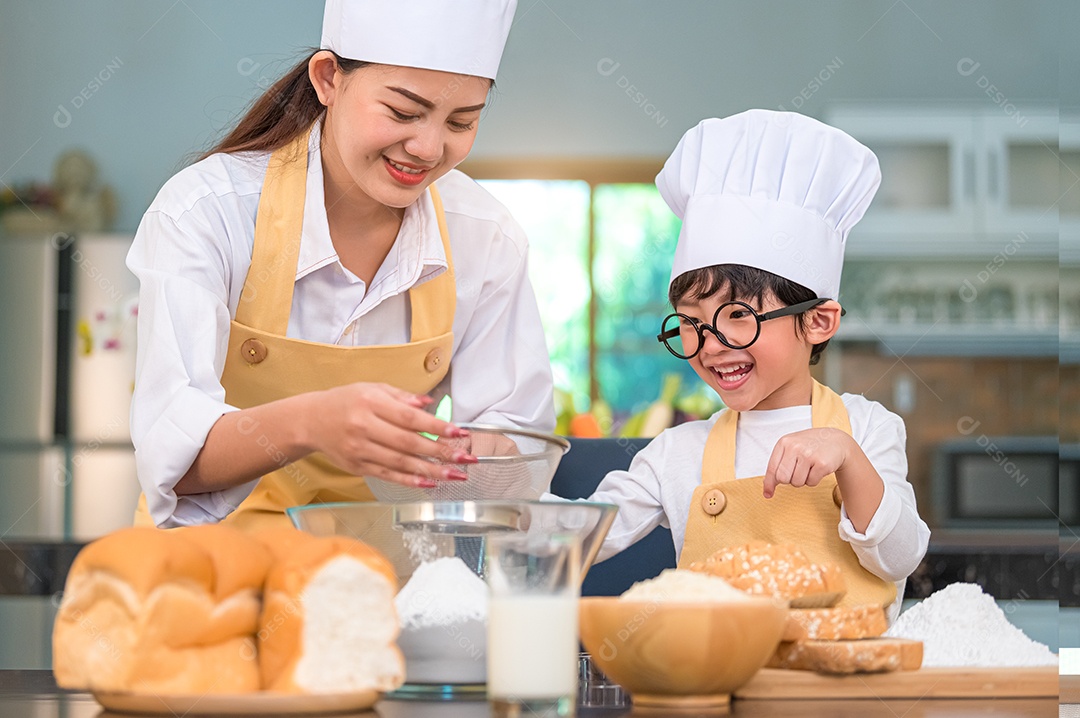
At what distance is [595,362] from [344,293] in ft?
14.7

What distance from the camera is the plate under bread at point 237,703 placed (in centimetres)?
68

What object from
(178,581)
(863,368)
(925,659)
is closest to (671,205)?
(925,659)

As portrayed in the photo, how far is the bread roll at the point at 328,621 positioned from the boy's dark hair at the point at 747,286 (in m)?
0.78

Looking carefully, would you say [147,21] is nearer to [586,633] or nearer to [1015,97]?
[1015,97]

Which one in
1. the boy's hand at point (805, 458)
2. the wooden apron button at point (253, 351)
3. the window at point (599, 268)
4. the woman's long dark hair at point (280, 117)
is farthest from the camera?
the window at point (599, 268)

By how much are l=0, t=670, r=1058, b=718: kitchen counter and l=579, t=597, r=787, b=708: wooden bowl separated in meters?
0.02

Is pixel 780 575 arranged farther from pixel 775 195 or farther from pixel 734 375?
pixel 775 195

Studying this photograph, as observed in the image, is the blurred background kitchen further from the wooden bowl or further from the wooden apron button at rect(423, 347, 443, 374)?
the wooden bowl

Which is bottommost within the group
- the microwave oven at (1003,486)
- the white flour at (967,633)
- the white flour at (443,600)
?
the microwave oven at (1003,486)

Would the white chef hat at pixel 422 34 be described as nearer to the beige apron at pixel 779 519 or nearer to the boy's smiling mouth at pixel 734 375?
the boy's smiling mouth at pixel 734 375

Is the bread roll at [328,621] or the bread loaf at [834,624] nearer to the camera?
the bread roll at [328,621]

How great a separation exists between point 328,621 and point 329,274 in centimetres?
84

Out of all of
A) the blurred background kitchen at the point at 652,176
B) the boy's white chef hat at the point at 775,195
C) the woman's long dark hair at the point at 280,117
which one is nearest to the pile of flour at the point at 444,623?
the boy's white chef hat at the point at 775,195

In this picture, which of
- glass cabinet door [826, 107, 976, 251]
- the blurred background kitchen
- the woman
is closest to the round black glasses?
the woman
